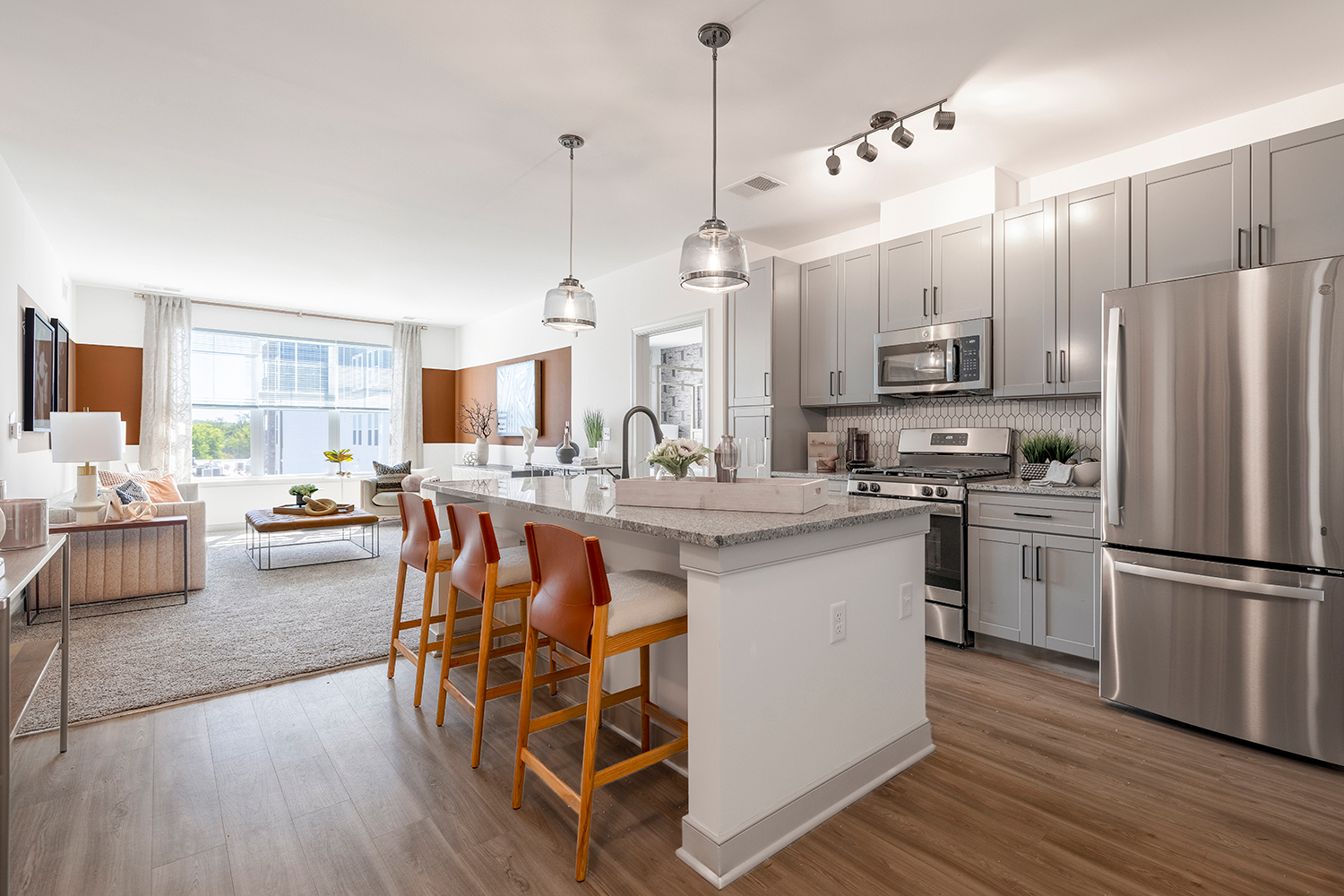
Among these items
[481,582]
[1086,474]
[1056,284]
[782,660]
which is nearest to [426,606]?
[481,582]

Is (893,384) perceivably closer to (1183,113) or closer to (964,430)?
(964,430)

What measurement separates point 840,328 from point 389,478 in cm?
552

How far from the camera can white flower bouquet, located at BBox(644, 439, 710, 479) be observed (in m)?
2.31

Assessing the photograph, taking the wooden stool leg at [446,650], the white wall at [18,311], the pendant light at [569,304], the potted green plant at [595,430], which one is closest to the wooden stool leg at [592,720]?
the wooden stool leg at [446,650]

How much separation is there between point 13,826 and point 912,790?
272cm

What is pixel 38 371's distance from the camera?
15.6 feet

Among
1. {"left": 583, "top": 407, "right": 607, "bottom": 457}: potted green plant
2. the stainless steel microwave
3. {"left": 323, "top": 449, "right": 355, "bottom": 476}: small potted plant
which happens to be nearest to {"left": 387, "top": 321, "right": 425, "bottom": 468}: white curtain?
{"left": 323, "top": 449, "right": 355, "bottom": 476}: small potted plant

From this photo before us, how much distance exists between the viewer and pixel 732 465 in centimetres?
221

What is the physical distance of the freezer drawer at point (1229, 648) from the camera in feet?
7.56

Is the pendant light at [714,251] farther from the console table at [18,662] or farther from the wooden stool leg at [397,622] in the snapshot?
the console table at [18,662]

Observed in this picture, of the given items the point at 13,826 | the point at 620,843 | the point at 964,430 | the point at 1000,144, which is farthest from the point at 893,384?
the point at 13,826

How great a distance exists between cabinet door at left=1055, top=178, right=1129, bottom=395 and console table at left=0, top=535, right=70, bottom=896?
13.6 ft

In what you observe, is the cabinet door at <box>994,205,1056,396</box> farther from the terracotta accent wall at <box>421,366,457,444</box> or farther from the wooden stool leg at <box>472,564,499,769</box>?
the terracotta accent wall at <box>421,366,457,444</box>

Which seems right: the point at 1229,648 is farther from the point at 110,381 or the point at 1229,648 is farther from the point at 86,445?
the point at 110,381
